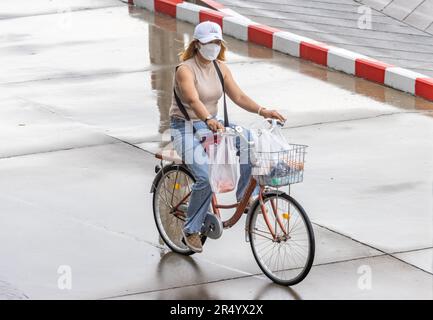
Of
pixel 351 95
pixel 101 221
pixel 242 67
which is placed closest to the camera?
pixel 101 221

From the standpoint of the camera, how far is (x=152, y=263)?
8477 millimetres

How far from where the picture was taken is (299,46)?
1436 centimetres

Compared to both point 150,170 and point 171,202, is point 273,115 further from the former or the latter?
point 150,170

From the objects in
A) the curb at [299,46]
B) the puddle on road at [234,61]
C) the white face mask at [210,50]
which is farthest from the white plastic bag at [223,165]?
the curb at [299,46]

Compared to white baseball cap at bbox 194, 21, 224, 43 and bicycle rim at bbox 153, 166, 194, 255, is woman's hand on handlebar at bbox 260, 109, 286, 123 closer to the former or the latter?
white baseball cap at bbox 194, 21, 224, 43

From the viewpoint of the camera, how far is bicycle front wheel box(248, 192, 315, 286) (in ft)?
25.7

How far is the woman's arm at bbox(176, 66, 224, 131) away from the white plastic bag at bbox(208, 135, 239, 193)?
0.18 m

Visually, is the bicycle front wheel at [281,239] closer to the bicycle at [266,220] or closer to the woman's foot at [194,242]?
the bicycle at [266,220]

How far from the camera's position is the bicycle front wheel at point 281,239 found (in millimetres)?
7828

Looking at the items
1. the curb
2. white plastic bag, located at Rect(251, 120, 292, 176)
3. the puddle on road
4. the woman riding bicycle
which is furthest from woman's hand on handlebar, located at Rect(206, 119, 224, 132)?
the curb

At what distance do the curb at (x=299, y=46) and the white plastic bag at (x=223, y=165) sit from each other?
5.05 meters
